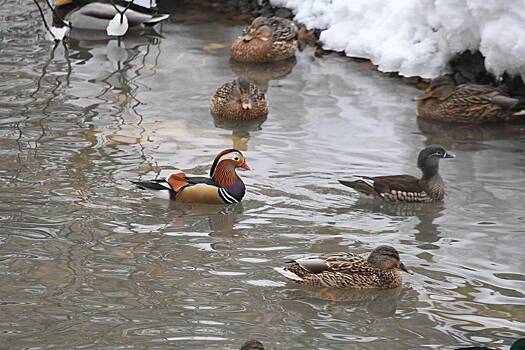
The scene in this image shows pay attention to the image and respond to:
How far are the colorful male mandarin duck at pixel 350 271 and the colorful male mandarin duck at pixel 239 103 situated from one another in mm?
4358

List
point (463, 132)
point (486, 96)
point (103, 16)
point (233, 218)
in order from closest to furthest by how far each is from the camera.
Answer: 1. point (233, 218)
2. point (463, 132)
3. point (486, 96)
4. point (103, 16)

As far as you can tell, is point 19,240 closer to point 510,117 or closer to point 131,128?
point 131,128

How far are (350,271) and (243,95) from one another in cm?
453

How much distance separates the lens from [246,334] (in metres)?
7.10

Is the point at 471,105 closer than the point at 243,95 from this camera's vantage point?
Yes

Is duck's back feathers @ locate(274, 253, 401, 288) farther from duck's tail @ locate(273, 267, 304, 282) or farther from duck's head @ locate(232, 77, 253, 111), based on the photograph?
duck's head @ locate(232, 77, 253, 111)

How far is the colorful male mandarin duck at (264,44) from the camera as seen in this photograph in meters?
14.7

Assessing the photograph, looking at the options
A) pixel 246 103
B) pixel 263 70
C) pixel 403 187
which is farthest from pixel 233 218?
pixel 263 70

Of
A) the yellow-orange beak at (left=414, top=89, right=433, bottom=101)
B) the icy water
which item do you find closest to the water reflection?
the icy water

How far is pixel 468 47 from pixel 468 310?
237 inches

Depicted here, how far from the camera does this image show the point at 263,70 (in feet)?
48.0

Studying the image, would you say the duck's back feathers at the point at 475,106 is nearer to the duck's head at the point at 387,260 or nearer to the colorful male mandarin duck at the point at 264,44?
the colorful male mandarin duck at the point at 264,44

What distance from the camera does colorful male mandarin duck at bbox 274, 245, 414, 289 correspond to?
7.92 m

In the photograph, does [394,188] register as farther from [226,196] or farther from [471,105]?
[471,105]
